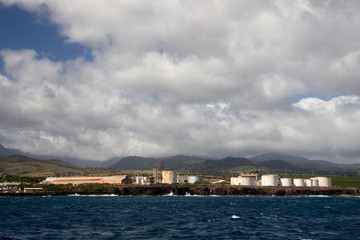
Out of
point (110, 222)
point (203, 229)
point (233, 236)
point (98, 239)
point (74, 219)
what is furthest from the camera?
point (74, 219)

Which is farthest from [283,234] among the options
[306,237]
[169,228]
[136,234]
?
[136,234]

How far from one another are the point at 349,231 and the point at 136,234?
41739 mm

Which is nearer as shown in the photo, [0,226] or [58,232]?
[58,232]

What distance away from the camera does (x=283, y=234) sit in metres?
64.1

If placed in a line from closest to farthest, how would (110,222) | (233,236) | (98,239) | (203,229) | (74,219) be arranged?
(98,239) < (233,236) < (203,229) < (110,222) < (74,219)

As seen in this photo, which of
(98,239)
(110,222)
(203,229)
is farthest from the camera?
(110,222)

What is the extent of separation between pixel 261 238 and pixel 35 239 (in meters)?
37.3

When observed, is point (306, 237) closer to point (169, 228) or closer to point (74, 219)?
point (169, 228)

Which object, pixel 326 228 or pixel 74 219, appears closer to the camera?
pixel 326 228

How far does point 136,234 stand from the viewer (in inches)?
2448

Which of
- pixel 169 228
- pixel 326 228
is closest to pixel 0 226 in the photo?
pixel 169 228

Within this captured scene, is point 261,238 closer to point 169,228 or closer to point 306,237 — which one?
point 306,237

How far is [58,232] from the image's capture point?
64438 millimetres

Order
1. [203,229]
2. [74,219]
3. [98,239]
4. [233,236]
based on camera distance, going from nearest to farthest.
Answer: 1. [98,239]
2. [233,236]
3. [203,229]
4. [74,219]
